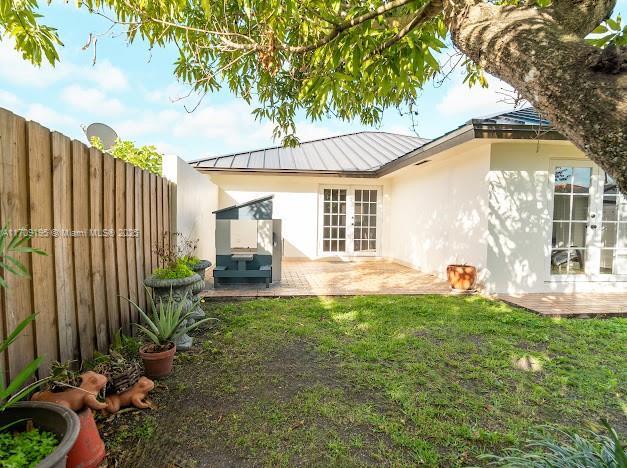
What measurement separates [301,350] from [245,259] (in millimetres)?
2904

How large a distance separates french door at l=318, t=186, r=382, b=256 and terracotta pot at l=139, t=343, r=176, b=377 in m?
7.42

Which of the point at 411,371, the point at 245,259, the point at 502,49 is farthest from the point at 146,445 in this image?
the point at 245,259

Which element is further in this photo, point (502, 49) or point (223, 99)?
point (223, 99)

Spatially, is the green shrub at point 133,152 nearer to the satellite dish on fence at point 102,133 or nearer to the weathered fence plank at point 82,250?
the satellite dish on fence at point 102,133

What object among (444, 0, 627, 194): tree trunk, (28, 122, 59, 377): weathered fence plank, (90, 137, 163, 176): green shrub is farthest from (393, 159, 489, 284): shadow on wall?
→ (28, 122, 59, 377): weathered fence plank

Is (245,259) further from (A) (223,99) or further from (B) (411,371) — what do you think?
(B) (411,371)

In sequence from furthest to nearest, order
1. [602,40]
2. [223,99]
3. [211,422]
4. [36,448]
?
[223,99] < [211,422] < [602,40] < [36,448]

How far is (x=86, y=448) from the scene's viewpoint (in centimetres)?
164

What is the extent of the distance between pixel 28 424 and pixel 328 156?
10.3 m

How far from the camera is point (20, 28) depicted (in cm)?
258

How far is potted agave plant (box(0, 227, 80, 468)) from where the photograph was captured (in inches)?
49.1

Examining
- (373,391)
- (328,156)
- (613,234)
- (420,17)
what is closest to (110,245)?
(373,391)

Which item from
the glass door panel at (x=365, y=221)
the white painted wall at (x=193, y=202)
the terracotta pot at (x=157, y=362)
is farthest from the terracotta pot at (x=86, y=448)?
the glass door panel at (x=365, y=221)

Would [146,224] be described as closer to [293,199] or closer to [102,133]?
[102,133]
